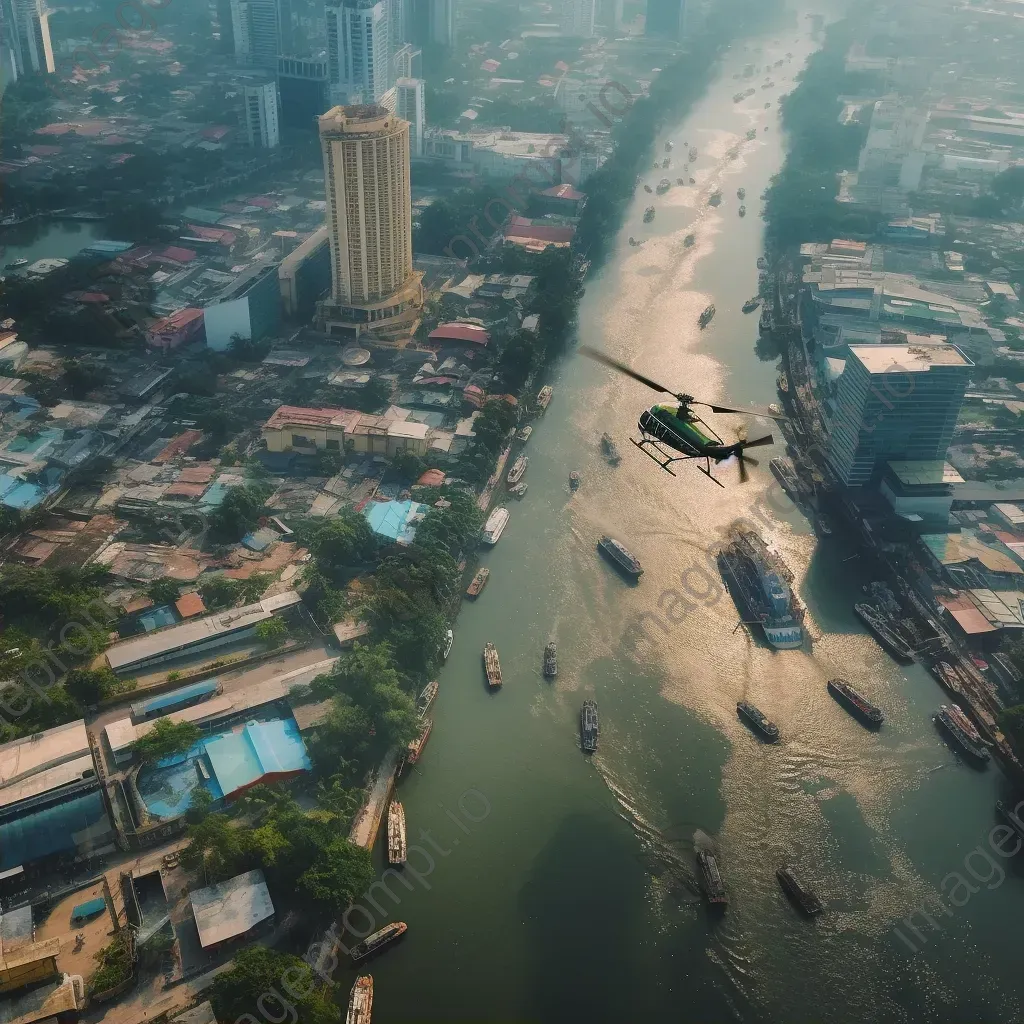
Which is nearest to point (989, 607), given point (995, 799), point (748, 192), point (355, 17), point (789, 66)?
point (995, 799)

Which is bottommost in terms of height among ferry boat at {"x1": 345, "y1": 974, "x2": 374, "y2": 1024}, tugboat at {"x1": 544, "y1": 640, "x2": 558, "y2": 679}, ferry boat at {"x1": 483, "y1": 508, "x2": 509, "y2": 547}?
ferry boat at {"x1": 345, "y1": 974, "x2": 374, "y2": 1024}

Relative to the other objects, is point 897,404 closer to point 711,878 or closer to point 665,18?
point 711,878

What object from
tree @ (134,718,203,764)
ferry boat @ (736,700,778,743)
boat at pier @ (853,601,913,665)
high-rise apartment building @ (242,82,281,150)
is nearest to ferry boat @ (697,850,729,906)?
ferry boat @ (736,700,778,743)

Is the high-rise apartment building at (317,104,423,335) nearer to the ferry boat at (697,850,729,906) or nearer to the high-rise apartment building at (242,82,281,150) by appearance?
the high-rise apartment building at (242,82,281,150)

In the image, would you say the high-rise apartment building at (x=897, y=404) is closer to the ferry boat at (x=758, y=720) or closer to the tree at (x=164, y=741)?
the ferry boat at (x=758, y=720)

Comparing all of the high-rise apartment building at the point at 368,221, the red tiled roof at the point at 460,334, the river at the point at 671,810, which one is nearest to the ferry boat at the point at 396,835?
the river at the point at 671,810

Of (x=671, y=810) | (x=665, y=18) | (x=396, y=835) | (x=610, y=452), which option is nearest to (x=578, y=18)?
(x=665, y=18)
